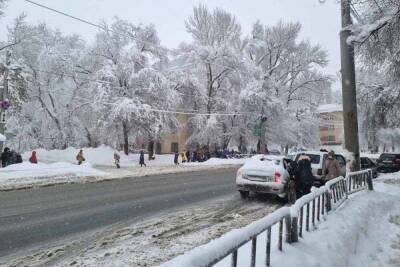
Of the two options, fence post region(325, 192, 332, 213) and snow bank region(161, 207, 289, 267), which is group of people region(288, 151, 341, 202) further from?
snow bank region(161, 207, 289, 267)

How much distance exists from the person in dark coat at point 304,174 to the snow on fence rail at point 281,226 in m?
0.97

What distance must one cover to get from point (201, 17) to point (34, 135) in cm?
2323

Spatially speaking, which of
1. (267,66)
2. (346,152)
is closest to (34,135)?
(267,66)

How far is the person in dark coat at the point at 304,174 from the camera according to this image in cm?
1187

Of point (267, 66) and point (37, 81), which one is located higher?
point (267, 66)

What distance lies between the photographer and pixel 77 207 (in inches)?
437

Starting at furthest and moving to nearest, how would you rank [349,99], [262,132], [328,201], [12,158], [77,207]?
1. [262,132]
2. [12,158]
3. [349,99]
4. [77,207]
5. [328,201]

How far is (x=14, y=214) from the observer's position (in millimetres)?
9953

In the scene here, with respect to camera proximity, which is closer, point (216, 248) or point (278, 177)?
point (216, 248)

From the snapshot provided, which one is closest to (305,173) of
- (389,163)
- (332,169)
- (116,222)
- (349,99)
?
(332,169)

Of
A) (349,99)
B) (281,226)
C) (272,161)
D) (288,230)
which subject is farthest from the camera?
(272,161)

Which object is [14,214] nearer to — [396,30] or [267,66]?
[396,30]

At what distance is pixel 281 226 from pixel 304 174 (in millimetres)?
6497

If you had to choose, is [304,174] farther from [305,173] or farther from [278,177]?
[278,177]
